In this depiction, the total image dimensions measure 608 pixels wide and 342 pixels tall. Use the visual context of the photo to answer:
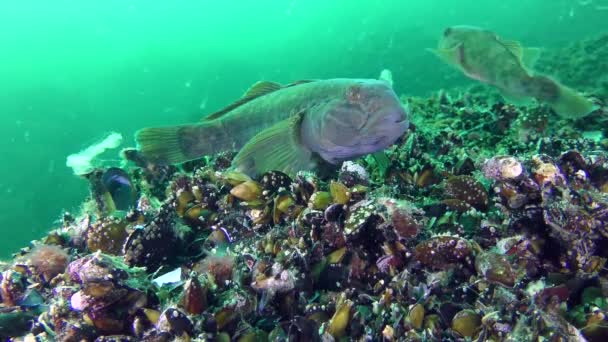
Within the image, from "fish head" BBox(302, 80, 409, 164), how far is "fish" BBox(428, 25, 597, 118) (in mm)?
2494

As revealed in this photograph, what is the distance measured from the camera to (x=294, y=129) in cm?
422

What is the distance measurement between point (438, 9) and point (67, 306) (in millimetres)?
96785

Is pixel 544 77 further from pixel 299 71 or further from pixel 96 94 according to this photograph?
pixel 96 94

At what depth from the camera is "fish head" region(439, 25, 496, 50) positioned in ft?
17.8

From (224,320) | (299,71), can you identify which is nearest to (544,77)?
(224,320)

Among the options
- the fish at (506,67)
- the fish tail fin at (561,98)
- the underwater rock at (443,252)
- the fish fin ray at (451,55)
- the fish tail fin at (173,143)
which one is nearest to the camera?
the underwater rock at (443,252)

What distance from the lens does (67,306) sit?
7.88 feet

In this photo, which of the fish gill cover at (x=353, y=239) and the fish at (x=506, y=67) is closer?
the fish gill cover at (x=353, y=239)

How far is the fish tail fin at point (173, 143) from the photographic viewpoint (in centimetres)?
496

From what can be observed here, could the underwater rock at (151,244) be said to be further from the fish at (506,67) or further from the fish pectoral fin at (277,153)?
the fish at (506,67)

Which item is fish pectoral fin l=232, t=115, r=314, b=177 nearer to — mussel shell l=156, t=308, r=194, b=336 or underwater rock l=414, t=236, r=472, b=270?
underwater rock l=414, t=236, r=472, b=270

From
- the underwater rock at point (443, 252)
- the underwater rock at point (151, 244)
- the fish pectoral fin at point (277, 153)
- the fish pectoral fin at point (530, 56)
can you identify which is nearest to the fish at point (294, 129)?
the fish pectoral fin at point (277, 153)

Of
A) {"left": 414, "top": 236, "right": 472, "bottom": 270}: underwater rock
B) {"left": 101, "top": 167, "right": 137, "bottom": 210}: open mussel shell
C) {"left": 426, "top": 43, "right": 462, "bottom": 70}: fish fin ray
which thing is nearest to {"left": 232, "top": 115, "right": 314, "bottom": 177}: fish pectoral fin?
{"left": 101, "top": 167, "right": 137, "bottom": 210}: open mussel shell

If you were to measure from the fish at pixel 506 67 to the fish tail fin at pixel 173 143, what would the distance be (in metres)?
4.07
